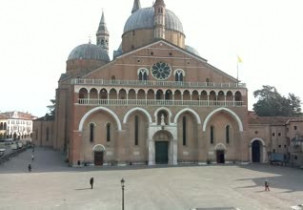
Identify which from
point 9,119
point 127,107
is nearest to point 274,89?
point 127,107

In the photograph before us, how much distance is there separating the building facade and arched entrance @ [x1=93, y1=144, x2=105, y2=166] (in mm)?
84586

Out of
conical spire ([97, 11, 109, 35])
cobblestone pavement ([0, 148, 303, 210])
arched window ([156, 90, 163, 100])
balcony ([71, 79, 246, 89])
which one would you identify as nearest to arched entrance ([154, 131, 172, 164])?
arched window ([156, 90, 163, 100])

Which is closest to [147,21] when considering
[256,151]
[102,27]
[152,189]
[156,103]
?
[156,103]

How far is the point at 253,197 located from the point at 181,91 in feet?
69.6

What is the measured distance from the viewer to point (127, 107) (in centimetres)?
4109

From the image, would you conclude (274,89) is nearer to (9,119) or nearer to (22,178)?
(22,178)

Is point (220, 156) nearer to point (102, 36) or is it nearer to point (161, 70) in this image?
point (161, 70)

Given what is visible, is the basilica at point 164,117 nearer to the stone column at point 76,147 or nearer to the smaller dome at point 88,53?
the stone column at point 76,147

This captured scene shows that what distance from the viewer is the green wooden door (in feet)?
140

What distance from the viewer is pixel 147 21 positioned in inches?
2079

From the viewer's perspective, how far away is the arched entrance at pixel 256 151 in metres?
46.2

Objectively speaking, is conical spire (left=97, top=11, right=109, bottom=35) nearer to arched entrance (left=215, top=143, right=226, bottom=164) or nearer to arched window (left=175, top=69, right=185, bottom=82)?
arched window (left=175, top=69, right=185, bottom=82)

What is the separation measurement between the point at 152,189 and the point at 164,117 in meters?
17.5

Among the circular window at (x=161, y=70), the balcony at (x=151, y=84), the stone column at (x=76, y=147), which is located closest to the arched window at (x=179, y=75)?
the circular window at (x=161, y=70)
